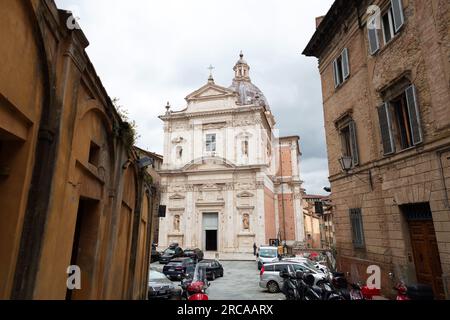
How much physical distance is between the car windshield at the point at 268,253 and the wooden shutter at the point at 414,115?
16.9 metres

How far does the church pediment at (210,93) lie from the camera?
3606 cm

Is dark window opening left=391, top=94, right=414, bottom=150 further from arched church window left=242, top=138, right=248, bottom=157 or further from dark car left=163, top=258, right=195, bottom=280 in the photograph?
arched church window left=242, top=138, right=248, bottom=157

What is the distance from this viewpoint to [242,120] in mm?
35062

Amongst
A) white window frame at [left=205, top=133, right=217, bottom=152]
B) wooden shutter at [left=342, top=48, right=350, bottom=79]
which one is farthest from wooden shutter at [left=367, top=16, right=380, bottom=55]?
white window frame at [left=205, top=133, right=217, bottom=152]

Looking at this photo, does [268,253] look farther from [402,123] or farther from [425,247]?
[402,123]

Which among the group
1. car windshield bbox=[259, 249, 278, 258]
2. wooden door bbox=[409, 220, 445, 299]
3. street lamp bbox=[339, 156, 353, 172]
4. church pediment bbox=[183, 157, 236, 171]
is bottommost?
car windshield bbox=[259, 249, 278, 258]

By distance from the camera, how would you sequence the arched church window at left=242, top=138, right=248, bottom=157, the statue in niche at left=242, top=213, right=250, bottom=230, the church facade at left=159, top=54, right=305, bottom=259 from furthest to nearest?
the arched church window at left=242, top=138, right=248, bottom=157 → the church facade at left=159, top=54, right=305, bottom=259 → the statue in niche at left=242, top=213, right=250, bottom=230

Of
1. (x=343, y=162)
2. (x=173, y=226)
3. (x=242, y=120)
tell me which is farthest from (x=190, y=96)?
(x=343, y=162)

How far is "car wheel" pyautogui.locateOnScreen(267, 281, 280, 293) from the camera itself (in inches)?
529

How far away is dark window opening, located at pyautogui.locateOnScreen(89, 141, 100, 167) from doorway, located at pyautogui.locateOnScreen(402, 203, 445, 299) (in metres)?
8.83

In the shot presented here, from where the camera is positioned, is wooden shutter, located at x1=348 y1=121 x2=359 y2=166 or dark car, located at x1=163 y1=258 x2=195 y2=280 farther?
dark car, located at x1=163 y1=258 x2=195 y2=280

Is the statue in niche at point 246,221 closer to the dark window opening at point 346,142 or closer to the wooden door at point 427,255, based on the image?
the dark window opening at point 346,142

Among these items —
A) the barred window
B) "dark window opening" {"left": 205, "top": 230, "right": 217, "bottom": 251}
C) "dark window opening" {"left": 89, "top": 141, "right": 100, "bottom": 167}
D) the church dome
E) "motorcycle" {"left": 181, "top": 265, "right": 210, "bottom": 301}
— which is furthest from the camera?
the church dome

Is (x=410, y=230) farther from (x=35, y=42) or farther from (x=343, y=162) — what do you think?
(x=35, y=42)
